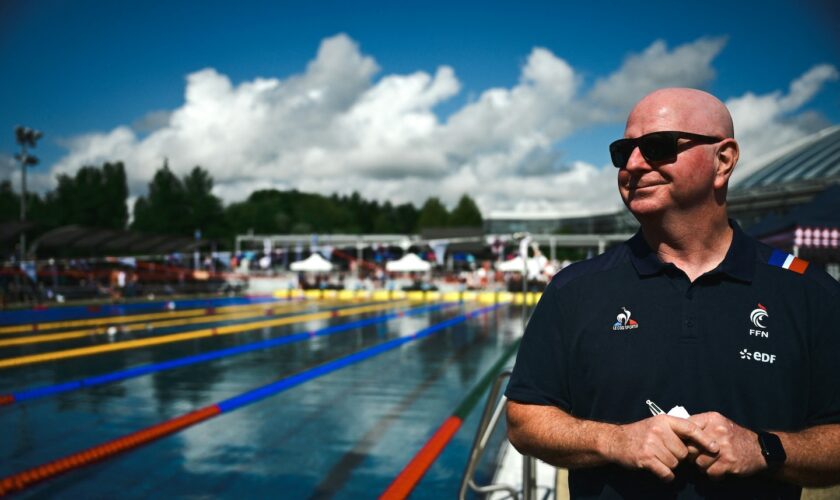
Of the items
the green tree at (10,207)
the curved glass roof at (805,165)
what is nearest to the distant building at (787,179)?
the curved glass roof at (805,165)

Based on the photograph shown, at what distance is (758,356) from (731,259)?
0.27 m

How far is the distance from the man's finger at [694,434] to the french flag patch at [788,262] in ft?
1.73

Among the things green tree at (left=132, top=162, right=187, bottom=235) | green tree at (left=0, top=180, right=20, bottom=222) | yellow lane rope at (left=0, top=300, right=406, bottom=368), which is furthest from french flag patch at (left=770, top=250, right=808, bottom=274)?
green tree at (left=132, top=162, right=187, bottom=235)

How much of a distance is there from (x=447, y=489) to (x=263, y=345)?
8.71 meters

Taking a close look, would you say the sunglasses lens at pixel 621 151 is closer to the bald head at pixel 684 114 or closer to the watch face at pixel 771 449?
the bald head at pixel 684 114

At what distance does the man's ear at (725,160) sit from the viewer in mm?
1635

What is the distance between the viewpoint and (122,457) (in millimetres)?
5301

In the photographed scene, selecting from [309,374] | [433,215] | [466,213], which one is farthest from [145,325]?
[433,215]

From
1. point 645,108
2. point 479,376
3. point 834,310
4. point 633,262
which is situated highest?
point 645,108

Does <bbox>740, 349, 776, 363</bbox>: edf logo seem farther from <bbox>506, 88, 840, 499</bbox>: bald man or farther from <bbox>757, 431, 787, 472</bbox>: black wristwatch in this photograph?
<bbox>757, 431, 787, 472</bbox>: black wristwatch

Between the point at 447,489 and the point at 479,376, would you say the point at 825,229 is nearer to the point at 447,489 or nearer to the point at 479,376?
the point at 479,376

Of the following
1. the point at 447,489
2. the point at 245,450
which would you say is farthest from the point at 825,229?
the point at 245,450

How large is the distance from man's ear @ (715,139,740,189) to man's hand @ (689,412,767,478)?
624 millimetres

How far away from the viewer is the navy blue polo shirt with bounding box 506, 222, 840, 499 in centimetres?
151
